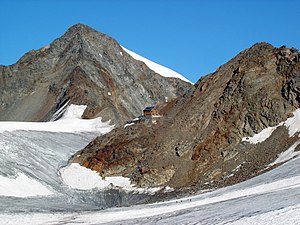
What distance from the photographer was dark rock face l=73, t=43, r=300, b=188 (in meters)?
41.4

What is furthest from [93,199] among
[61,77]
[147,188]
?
[61,77]

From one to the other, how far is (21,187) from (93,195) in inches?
235

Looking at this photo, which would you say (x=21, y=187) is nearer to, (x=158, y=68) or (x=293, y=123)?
(x=293, y=123)

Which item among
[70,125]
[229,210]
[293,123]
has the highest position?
[70,125]

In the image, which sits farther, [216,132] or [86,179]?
[86,179]

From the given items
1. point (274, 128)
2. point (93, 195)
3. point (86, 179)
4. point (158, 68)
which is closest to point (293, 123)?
point (274, 128)

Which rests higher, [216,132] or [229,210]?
[216,132]

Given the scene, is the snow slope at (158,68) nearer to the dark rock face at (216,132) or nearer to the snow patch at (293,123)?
the dark rock face at (216,132)

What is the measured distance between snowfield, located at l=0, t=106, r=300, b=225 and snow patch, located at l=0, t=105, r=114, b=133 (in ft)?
3.24

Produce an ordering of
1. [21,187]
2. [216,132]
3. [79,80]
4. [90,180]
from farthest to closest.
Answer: [79,80], [90,180], [216,132], [21,187]

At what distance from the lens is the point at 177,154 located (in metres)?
45.3

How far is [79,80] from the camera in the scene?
97.0 metres

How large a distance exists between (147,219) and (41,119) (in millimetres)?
73074

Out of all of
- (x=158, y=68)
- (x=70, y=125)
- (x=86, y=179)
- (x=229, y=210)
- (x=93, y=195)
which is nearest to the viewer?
(x=229, y=210)
